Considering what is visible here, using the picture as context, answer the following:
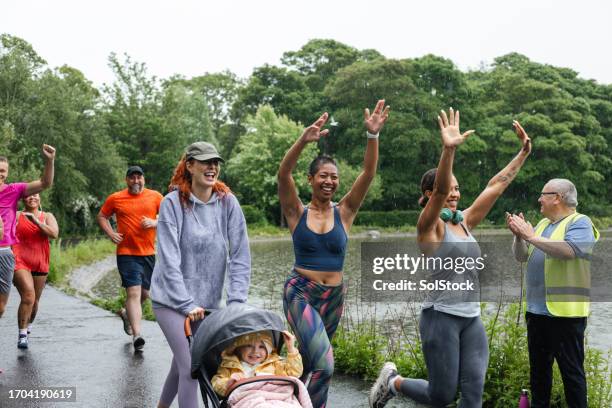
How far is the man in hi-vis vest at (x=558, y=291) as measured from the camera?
4.91 metres

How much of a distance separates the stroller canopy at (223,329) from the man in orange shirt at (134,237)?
13.8ft

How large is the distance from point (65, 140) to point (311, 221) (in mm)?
33839

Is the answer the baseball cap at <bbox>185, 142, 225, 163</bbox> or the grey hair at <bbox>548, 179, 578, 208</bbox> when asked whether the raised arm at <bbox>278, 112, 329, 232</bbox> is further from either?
the grey hair at <bbox>548, 179, 578, 208</bbox>

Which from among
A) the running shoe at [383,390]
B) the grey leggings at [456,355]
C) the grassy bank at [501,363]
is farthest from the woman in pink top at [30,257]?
the grey leggings at [456,355]

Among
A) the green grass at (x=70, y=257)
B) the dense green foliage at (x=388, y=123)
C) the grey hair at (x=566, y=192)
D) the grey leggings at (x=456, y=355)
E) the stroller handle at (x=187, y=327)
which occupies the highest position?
the dense green foliage at (x=388, y=123)

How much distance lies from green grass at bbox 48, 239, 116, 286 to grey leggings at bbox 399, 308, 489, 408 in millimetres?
13098

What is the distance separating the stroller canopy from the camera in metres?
3.77

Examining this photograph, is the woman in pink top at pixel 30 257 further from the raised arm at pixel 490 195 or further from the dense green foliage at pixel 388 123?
the dense green foliage at pixel 388 123

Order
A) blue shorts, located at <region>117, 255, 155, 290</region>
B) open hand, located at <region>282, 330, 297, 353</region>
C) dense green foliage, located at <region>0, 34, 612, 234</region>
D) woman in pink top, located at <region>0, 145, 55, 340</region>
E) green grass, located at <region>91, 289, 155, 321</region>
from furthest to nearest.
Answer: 1. dense green foliage, located at <region>0, 34, 612, 234</region>
2. green grass, located at <region>91, 289, 155, 321</region>
3. blue shorts, located at <region>117, 255, 155, 290</region>
4. woman in pink top, located at <region>0, 145, 55, 340</region>
5. open hand, located at <region>282, 330, 297, 353</region>

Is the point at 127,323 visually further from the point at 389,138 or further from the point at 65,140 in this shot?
the point at 389,138

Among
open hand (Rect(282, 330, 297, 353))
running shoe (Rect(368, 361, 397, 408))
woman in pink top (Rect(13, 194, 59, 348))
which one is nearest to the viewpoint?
open hand (Rect(282, 330, 297, 353))

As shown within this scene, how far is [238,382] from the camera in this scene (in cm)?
372

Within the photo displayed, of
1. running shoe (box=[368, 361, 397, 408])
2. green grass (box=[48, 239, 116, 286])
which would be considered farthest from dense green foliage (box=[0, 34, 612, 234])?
running shoe (box=[368, 361, 397, 408])

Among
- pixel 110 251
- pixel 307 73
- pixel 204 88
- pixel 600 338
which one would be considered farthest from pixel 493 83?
pixel 600 338
